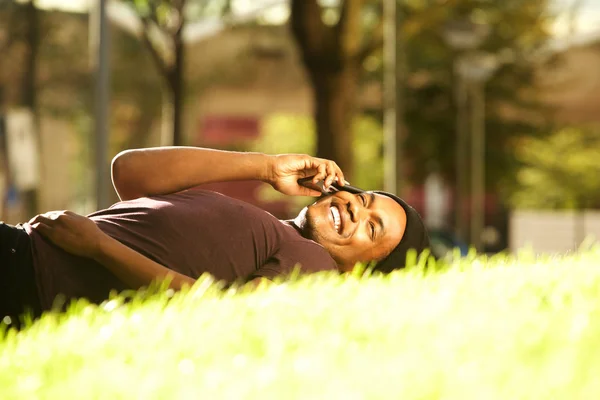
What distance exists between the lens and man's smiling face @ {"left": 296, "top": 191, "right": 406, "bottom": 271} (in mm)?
5848

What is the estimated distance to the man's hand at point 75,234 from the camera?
5016 mm

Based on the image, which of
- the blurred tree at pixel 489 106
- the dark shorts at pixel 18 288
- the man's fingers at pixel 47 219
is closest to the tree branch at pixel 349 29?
the blurred tree at pixel 489 106

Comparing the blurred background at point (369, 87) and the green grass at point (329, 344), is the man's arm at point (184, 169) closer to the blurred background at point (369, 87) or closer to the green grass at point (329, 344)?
the green grass at point (329, 344)

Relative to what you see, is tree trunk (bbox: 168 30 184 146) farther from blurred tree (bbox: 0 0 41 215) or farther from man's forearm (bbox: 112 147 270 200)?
man's forearm (bbox: 112 147 270 200)

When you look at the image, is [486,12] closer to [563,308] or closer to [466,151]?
[466,151]

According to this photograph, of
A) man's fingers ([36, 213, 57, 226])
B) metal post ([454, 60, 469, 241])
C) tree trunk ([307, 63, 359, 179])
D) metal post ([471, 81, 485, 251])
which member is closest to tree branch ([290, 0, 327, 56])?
tree trunk ([307, 63, 359, 179])

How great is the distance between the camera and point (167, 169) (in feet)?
18.9

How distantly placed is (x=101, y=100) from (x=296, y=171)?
12.6 meters

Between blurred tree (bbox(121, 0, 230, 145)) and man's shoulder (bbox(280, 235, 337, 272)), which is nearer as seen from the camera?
man's shoulder (bbox(280, 235, 337, 272))

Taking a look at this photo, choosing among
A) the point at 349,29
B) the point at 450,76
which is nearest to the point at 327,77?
the point at 349,29

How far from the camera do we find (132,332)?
157 inches

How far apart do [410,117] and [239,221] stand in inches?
1616

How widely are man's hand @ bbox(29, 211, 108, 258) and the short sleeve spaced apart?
71 cm

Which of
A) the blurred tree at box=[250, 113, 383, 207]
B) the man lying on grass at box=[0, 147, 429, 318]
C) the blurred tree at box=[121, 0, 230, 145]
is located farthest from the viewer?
the blurred tree at box=[250, 113, 383, 207]
